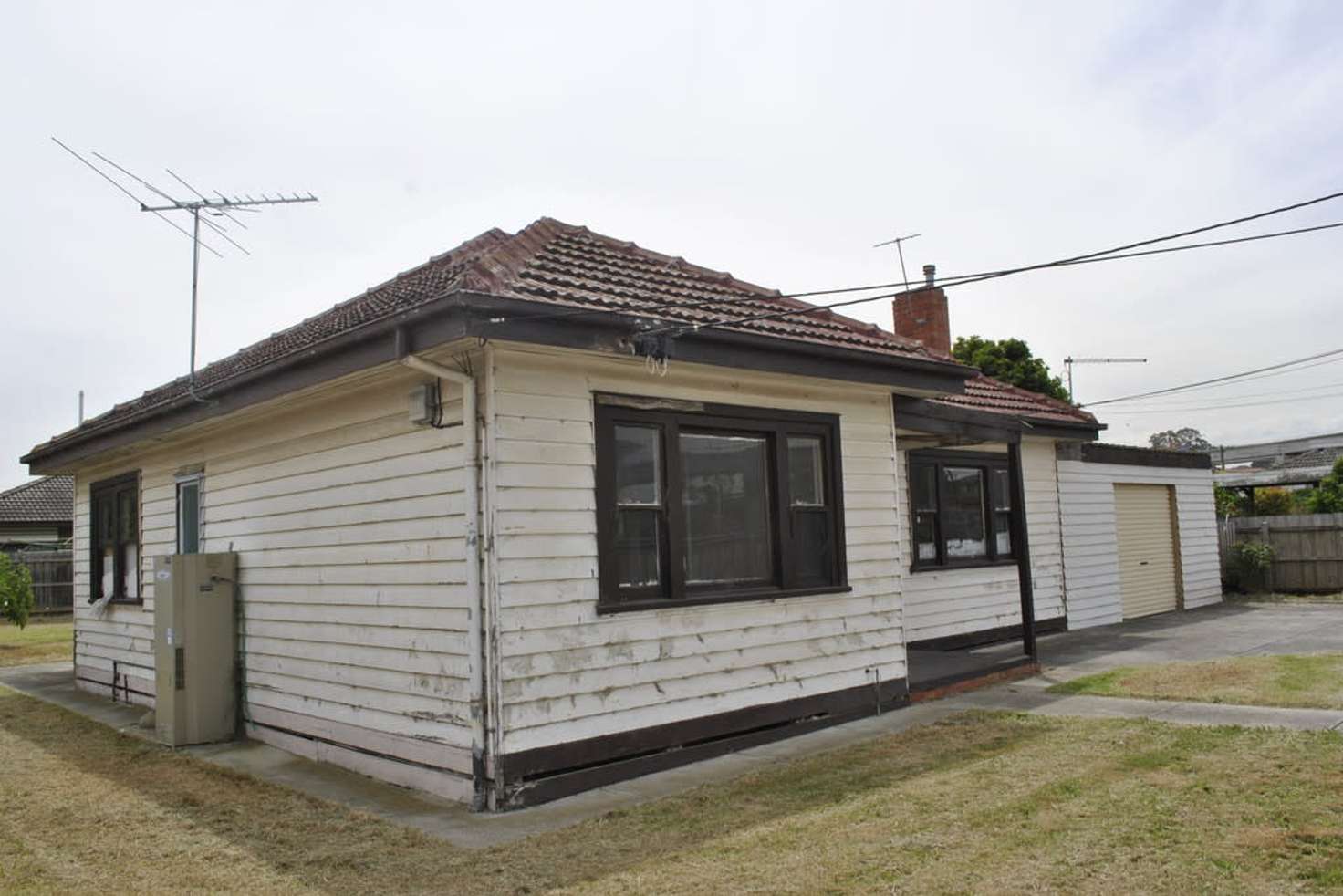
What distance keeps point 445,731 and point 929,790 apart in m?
3.10

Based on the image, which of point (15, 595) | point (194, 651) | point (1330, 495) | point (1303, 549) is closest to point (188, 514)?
point (194, 651)

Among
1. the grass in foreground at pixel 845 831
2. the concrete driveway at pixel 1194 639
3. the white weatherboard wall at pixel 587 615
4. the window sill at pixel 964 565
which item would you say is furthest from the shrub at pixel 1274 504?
the grass in foreground at pixel 845 831

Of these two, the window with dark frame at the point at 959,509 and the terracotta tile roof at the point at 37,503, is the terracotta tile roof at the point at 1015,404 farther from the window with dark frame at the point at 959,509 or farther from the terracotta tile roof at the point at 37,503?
the terracotta tile roof at the point at 37,503

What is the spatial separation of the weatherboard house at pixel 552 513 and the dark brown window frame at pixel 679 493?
2cm

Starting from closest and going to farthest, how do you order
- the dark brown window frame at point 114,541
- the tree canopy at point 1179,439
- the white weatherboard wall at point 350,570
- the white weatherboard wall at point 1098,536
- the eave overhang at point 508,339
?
the eave overhang at point 508,339 → the white weatherboard wall at point 350,570 → the dark brown window frame at point 114,541 → the white weatherboard wall at point 1098,536 → the tree canopy at point 1179,439

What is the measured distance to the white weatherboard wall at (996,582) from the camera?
12654mm

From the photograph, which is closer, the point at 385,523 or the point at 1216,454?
the point at 385,523

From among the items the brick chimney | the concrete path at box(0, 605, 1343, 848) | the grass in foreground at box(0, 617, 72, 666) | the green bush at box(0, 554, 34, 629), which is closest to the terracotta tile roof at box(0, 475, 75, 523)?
the grass in foreground at box(0, 617, 72, 666)

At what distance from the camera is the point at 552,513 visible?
6.83 metres

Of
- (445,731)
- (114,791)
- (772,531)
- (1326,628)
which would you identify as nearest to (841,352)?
(772,531)

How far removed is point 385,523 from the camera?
751cm

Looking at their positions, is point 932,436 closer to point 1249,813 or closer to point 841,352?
point 841,352

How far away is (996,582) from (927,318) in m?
3.81

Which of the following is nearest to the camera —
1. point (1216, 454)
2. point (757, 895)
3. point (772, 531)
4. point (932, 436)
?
point (757, 895)
